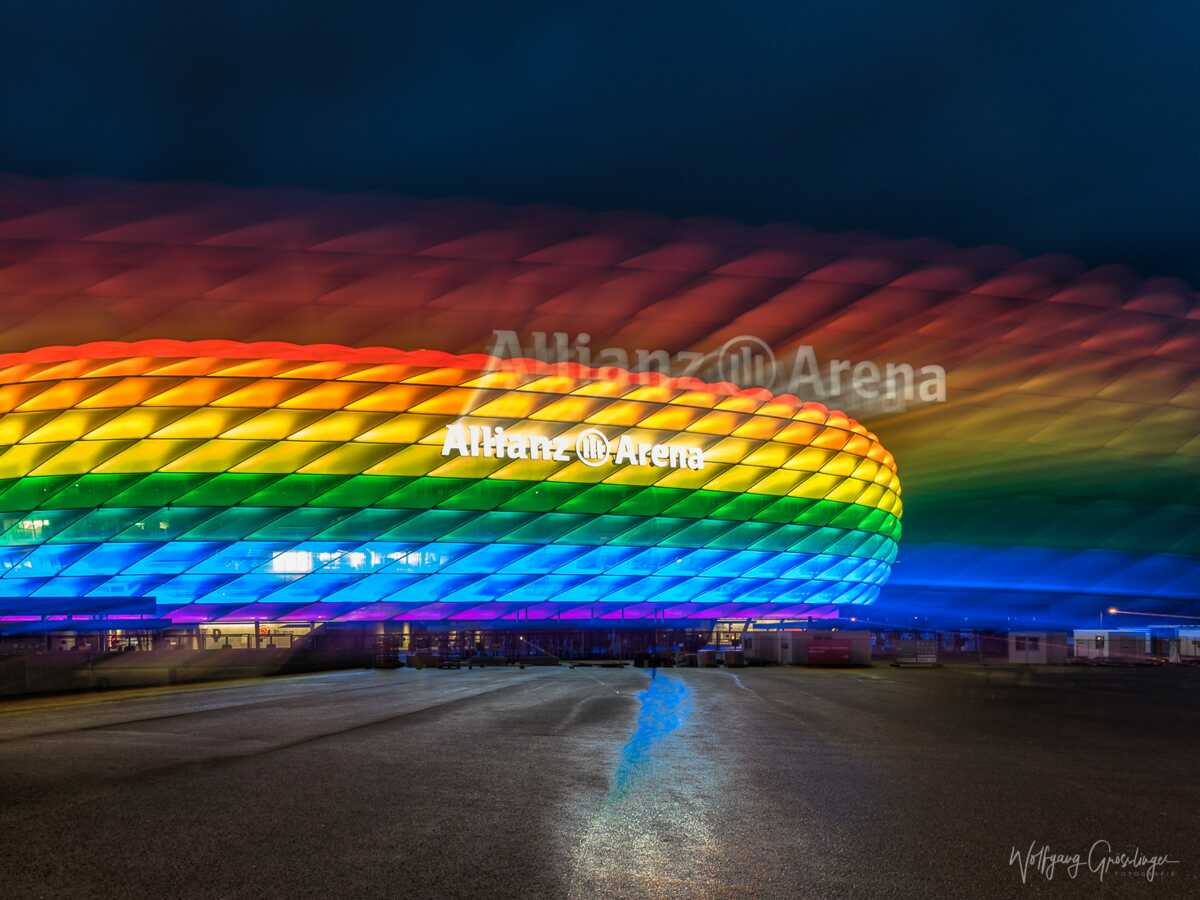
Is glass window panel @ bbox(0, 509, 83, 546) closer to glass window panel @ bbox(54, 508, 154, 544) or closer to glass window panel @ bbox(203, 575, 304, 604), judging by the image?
glass window panel @ bbox(54, 508, 154, 544)

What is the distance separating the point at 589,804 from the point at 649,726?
18.0ft

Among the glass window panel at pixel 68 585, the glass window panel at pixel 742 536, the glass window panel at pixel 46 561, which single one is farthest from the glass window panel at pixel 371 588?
the glass window panel at pixel 742 536

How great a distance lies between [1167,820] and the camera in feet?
19.6

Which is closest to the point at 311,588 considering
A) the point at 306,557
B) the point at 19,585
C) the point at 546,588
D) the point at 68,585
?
the point at 306,557

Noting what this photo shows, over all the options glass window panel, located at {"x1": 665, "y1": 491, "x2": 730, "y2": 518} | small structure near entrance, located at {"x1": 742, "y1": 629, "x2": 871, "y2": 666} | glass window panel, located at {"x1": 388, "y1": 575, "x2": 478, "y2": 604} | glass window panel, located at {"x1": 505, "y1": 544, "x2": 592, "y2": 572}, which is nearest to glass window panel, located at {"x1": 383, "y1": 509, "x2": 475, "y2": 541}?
glass window panel, located at {"x1": 388, "y1": 575, "x2": 478, "y2": 604}

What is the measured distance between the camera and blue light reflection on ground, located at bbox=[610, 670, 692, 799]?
25.2 feet

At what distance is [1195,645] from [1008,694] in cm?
3279

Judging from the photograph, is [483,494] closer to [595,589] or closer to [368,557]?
[368,557]

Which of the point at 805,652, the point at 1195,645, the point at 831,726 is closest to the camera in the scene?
the point at 831,726

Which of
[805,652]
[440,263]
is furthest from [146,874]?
[805,652]

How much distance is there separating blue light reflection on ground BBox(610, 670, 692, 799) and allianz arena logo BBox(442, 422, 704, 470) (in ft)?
43.0

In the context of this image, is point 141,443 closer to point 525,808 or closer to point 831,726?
point 831,726

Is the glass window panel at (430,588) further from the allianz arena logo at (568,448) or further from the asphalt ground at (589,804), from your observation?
the asphalt ground at (589,804)

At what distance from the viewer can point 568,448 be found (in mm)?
33344
